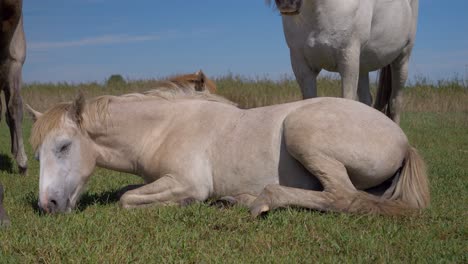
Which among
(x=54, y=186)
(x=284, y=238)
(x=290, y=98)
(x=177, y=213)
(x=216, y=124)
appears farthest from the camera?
(x=290, y=98)

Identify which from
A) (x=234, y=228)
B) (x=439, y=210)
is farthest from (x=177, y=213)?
(x=439, y=210)

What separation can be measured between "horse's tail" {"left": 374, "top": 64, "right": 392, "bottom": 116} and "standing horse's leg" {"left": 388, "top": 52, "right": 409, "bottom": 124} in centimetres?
9

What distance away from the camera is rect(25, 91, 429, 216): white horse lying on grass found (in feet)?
13.4

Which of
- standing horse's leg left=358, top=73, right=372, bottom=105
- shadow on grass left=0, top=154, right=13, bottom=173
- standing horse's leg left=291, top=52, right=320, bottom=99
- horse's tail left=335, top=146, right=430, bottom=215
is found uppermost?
standing horse's leg left=291, top=52, right=320, bottom=99

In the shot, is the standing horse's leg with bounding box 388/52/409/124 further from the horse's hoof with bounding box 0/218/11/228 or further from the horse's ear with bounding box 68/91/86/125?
the horse's hoof with bounding box 0/218/11/228

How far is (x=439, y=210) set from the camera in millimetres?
4223

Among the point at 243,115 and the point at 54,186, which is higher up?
the point at 243,115

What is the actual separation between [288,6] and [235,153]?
1.54 m

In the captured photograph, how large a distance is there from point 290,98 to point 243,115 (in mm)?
12913

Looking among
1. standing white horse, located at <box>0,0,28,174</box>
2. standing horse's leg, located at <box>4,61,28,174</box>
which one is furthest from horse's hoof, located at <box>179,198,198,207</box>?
standing horse's leg, located at <box>4,61,28,174</box>

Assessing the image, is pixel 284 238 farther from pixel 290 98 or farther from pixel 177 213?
pixel 290 98

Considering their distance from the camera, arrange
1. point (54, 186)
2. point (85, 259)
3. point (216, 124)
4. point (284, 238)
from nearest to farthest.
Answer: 1. point (85, 259)
2. point (284, 238)
3. point (54, 186)
4. point (216, 124)

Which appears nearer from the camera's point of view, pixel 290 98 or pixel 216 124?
pixel 216 124

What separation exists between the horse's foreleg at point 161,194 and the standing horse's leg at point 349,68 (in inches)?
89.2
